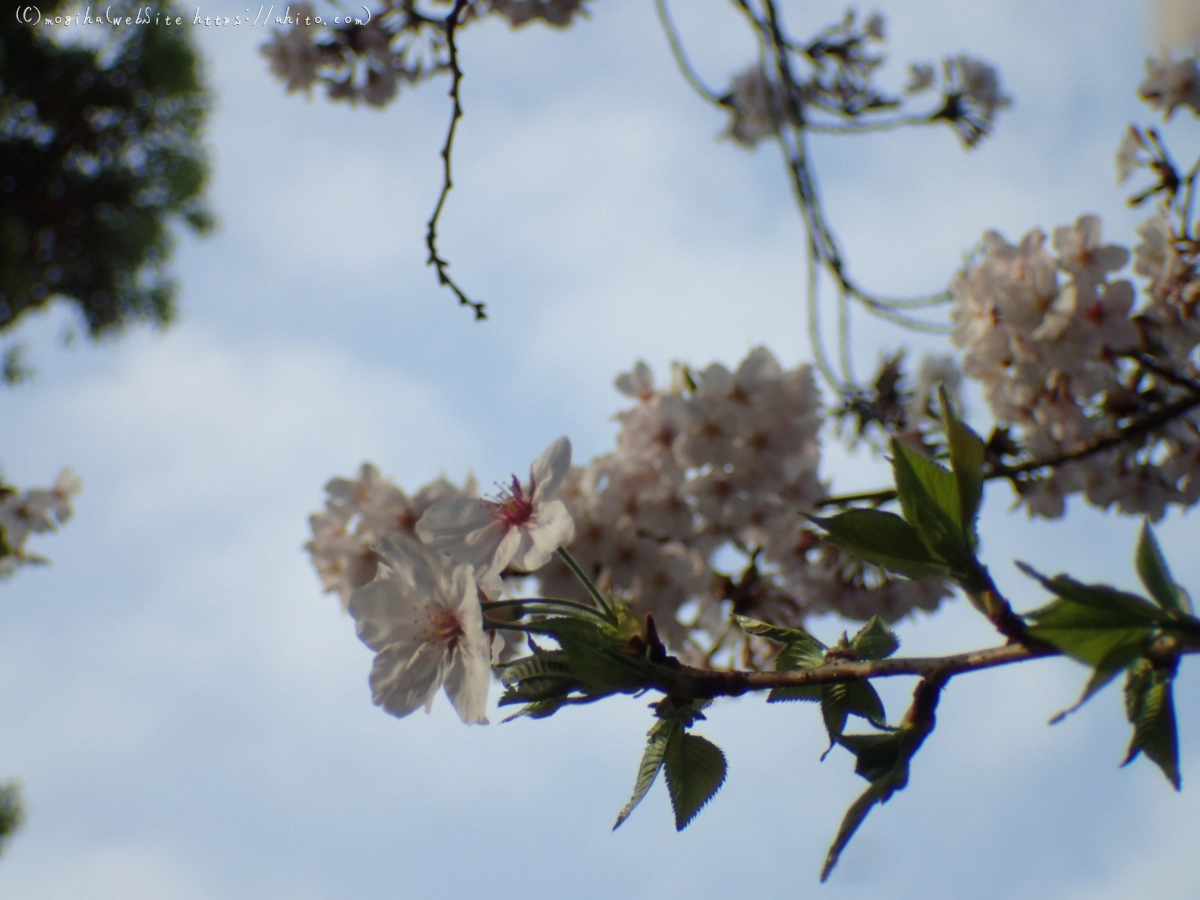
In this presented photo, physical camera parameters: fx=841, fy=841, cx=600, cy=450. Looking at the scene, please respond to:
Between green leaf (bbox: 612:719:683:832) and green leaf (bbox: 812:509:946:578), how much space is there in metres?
0.09

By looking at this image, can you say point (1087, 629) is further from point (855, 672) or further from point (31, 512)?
point (31, 512)

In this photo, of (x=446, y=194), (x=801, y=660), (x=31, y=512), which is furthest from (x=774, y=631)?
(x=31, y=512)

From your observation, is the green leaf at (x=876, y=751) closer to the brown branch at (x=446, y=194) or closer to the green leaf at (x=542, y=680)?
the green leaf at (x=542, y=680)

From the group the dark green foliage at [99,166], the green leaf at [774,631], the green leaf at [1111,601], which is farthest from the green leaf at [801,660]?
the dark green foliage at [99,166]

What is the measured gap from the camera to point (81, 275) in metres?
6.92

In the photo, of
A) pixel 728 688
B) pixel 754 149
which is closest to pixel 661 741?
pixel 728 688

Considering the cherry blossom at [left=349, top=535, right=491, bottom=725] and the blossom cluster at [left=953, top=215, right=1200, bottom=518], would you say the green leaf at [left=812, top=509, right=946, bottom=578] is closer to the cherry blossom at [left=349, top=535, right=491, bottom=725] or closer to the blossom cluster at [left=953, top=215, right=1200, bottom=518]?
the cherry blossom at [left=349, top=535, right=491, bottom=725]

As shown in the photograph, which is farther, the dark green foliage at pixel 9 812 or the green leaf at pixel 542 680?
the dark green foliage at pixel 9 812

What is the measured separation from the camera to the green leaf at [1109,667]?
0.21 metres

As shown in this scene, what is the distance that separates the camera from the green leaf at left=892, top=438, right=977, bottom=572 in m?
0.28

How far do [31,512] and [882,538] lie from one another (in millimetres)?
1738

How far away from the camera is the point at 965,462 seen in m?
0.27

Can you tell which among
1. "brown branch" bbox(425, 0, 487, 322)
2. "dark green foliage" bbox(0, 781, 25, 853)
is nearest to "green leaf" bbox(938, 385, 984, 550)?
"brown branch" bbox(425, 0, 487, 322)

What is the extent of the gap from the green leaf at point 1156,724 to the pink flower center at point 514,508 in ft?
0.86
